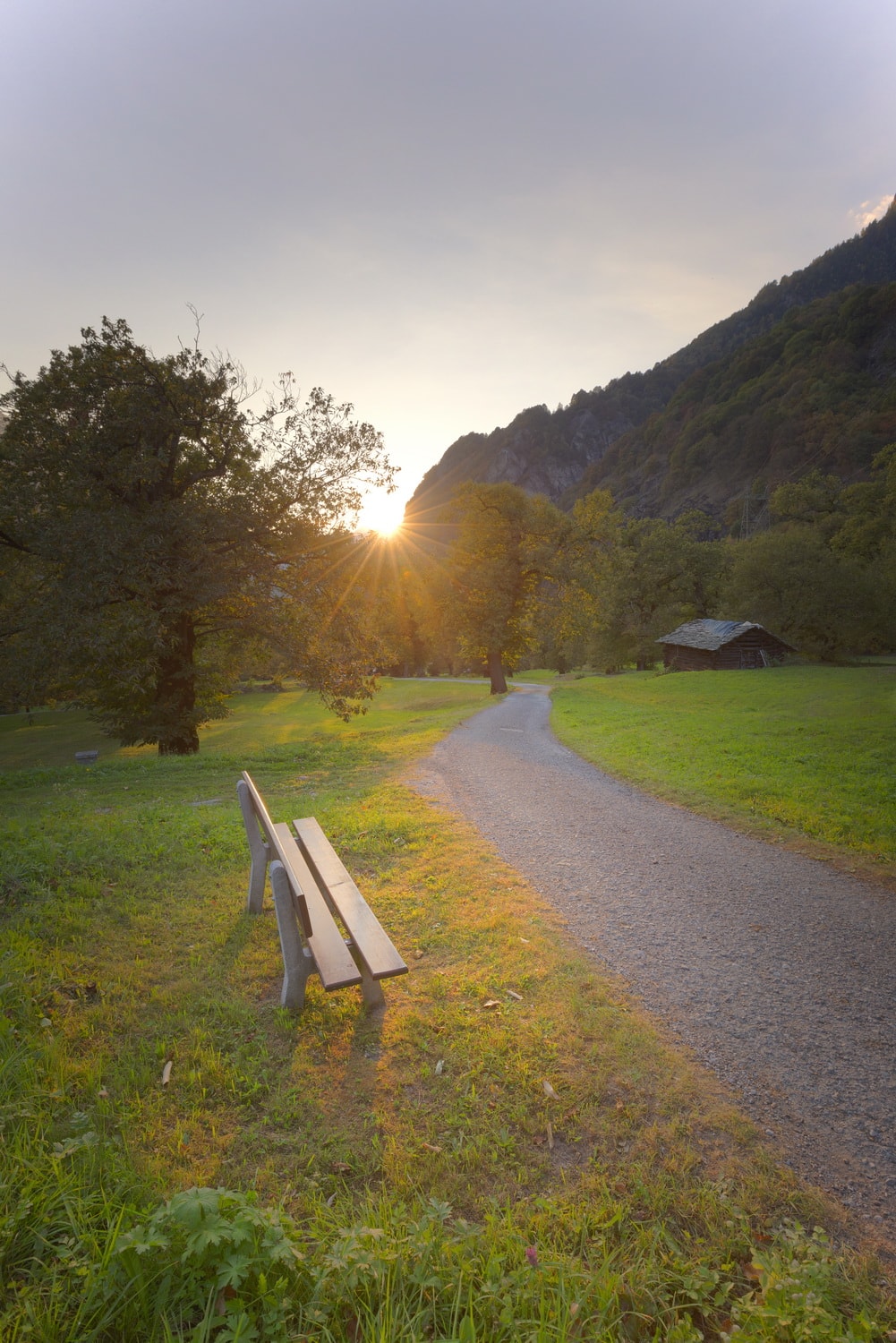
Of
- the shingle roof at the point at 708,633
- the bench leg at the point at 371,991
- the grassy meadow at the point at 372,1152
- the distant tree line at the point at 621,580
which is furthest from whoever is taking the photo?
the shingle roof at the point at 708,633

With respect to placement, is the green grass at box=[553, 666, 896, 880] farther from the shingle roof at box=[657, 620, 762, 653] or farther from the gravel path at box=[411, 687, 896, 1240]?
the shingle roof at box=[657, 620, 762, 653]

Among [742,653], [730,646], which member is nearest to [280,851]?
[730,646]

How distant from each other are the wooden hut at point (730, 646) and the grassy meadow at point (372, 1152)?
4182 centimetres

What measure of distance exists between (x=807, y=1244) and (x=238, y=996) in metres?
3.53

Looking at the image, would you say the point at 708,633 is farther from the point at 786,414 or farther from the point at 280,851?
the point at 786,414

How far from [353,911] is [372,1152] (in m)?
1.59

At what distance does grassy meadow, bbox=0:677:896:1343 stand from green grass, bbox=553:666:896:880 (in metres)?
4.55

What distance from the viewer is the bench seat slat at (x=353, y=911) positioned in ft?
12.2

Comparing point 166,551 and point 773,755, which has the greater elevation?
point 166,551

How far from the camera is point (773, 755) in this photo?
1219 cm

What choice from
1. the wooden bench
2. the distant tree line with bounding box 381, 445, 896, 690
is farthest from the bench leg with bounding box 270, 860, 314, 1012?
the distant tree line with bounding box 381, 445, 896, 690

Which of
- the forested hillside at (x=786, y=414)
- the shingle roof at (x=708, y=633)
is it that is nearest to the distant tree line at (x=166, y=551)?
the shingle roof at (x=708, y=633)

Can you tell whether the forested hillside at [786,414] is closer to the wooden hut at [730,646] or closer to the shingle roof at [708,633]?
the shingle roof at [708,633]

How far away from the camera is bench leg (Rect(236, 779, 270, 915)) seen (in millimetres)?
5398
